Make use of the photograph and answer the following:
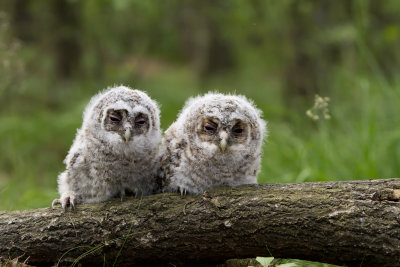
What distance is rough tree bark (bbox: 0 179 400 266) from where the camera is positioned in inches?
112

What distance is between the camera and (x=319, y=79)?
29.7ft

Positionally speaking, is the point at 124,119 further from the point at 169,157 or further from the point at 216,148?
the point at 216,148

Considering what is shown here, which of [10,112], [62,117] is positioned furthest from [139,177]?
[10,112]

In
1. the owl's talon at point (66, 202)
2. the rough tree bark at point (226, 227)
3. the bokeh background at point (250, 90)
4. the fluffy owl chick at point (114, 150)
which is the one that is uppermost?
the bokeh background at point (250, 90)

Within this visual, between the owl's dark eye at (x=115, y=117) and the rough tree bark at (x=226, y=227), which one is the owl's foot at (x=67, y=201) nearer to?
the rough tree bark at (x=226, y=227)

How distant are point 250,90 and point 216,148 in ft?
41.5

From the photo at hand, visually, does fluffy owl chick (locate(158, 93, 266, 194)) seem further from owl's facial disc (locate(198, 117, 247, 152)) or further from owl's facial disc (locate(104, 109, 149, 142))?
owl's facial disc (locate(104, 109, 149, 142))

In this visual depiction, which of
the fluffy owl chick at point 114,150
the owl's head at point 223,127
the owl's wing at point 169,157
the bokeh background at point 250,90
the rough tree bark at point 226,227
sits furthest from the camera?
the bokeh background at point 250,90

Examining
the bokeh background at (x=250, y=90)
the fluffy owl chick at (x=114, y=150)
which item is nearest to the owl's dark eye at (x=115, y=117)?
the fluffy owl chick at (x=114, y=150)

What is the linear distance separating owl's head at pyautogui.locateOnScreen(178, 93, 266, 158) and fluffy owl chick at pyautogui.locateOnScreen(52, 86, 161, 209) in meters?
0.36

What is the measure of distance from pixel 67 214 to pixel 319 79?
6.79m

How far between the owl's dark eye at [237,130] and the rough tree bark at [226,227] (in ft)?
1.45

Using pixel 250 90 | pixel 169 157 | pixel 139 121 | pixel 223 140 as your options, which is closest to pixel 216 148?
pixel 223 140

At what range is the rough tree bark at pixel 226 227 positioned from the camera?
9.37 ft
